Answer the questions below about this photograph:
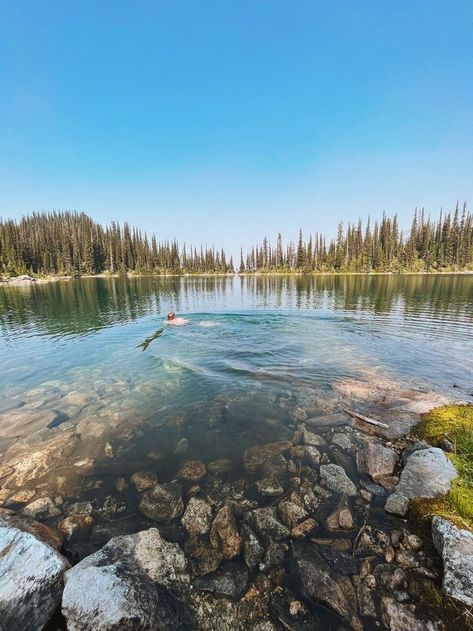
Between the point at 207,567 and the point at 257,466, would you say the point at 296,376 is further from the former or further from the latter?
the point at 207,567

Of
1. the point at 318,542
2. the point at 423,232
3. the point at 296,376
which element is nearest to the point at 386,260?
the point at 423,232

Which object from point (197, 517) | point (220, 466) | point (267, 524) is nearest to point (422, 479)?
point (267, 524)

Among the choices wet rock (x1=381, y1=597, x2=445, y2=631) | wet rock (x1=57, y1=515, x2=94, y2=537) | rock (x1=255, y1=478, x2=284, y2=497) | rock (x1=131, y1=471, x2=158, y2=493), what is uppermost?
wet rock (x1=381, y1=597, x2=445, y2=631)

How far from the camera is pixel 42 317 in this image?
29.6 meters

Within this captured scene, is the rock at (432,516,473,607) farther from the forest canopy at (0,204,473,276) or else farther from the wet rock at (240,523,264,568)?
the forest canopy at (0,204,473,276)

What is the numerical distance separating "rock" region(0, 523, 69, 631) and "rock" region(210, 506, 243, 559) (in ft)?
7.71

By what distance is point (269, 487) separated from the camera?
606 cm

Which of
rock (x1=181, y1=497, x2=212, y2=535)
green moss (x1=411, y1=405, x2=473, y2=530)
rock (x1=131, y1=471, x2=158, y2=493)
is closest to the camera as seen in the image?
green moss (x1=411, y1=405, x2=473, y2=530)

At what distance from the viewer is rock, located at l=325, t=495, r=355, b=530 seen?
16.3ft

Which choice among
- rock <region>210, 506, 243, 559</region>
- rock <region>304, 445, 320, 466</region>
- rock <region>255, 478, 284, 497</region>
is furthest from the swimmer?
rock <region>210, 506, 243, 559</region>

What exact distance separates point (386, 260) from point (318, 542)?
137433 mm

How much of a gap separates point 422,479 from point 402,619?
251 cm

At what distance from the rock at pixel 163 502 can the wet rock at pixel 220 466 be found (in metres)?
0.92

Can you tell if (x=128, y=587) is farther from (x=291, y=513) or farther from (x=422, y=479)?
(x=422, y=479)
